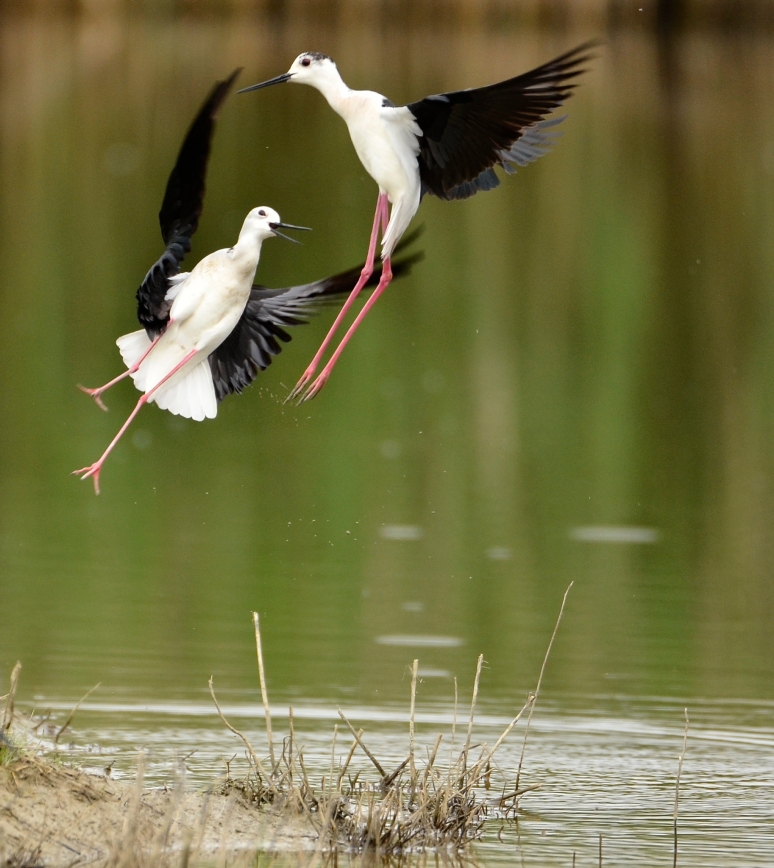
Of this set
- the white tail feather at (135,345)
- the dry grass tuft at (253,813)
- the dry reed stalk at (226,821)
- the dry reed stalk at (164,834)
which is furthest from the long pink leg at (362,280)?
the dry reed stalk at (226,821)

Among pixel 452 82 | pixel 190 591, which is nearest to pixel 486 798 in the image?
pixel 190 591

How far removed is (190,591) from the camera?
852 cm

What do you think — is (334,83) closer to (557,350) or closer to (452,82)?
(557,350)

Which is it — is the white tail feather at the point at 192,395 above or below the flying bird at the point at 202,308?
below

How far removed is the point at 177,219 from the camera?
513cm

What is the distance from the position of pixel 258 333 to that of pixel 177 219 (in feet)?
1.43

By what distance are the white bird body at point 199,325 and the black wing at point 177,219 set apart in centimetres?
4

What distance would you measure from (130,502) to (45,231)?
8192 mm

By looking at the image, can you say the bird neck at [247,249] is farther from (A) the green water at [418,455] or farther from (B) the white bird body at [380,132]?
(A) the green water at [418,455]

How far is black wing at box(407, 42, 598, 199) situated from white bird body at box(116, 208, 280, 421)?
50 cm

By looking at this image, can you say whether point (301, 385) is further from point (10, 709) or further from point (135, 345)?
point (10, 709)

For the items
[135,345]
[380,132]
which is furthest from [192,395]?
[380,132]

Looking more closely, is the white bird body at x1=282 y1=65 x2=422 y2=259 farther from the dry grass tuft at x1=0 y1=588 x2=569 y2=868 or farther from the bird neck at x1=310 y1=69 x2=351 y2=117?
the dry grass tuft at x1=0 y1=588 x2=569 y2=868

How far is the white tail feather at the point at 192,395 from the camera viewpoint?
530 centimetres
